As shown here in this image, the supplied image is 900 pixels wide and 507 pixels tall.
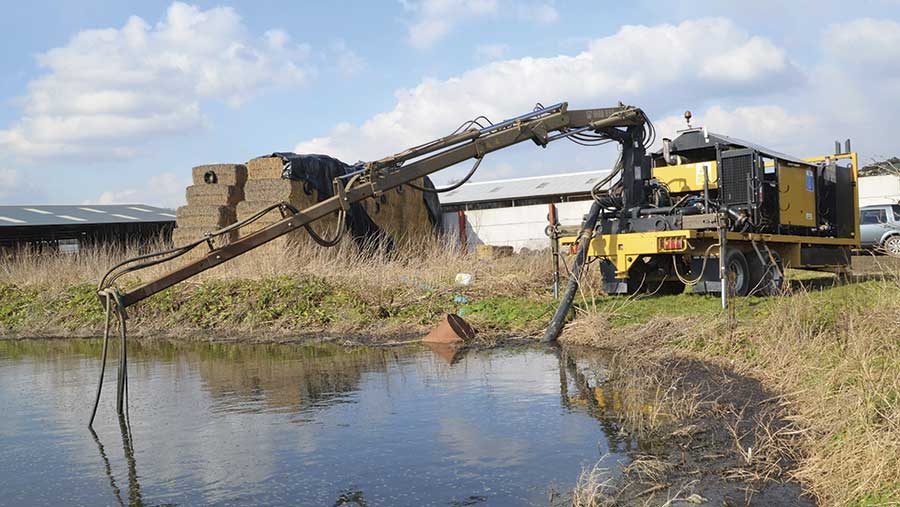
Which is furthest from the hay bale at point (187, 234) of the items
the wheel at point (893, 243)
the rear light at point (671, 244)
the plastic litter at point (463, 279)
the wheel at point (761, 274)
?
the wheel at point (893, 243)

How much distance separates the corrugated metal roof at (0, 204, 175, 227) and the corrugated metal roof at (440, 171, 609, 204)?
14316 millimetres

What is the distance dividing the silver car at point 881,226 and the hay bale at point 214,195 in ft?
57.2

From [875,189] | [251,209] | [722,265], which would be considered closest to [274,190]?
[251,209]

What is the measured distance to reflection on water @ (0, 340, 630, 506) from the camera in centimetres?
577

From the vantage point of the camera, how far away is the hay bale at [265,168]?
71.2 ft

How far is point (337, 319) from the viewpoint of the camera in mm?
14797

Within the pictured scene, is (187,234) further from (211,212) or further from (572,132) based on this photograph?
(572,132)

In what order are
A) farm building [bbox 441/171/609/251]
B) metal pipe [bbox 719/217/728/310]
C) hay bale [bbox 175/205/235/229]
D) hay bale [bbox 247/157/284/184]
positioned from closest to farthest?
metal pipe [bbox 719/217/728/310]
hay bale [bbox 175/205/235/229]
hay bale [bbox 247/157/284/184]
farm building [bbox 441/171/609/251]

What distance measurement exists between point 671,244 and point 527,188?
Result: 1210 inches

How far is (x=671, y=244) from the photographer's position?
12.6m

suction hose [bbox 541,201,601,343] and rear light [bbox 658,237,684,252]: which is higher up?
rear light [bbox 658,237,684,252]

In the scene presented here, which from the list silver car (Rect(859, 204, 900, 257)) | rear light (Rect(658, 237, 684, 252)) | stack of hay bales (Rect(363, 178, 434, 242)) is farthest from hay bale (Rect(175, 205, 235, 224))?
silver car (Rect(859, 204, 900, 257))

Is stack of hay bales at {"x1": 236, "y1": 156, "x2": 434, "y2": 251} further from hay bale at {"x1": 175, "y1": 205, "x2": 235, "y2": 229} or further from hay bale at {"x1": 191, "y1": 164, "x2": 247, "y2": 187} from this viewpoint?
hay bale at {"x1": 175, "y1": 205, "x2": 235, "y2": 229}

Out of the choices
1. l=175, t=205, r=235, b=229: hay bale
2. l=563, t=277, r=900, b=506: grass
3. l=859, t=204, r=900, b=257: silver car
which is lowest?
l=563, t=277, r=900, b=506: grass
